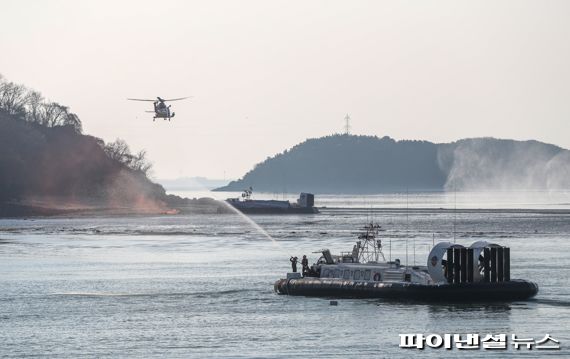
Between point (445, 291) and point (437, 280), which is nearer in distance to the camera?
point (445, 291)

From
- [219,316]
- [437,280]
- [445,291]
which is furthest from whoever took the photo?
[437,280]

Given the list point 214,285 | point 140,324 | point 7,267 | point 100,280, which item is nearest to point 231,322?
point 140,324

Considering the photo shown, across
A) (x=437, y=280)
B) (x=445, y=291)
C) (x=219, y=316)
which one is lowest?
(x=219, y=316)

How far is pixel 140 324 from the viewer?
96625 millimetres

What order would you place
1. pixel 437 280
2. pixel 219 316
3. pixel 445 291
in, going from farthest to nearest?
pixel 437 280, pixel 445 291, pixel 219 316

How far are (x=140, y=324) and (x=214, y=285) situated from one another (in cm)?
2811

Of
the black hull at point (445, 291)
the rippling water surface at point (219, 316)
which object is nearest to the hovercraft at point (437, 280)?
the black hull at point (445, 291)

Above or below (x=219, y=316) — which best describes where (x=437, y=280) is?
above

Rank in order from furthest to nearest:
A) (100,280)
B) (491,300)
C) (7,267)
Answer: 1. (7,267)
2. (100,280)
3. (491,300)

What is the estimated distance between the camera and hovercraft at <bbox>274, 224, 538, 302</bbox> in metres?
104

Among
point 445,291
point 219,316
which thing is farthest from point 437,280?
point 219,316

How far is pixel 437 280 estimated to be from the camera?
10650cm

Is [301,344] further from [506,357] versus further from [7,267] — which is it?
[7,267]

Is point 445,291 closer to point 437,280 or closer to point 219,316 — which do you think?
point 437,280
